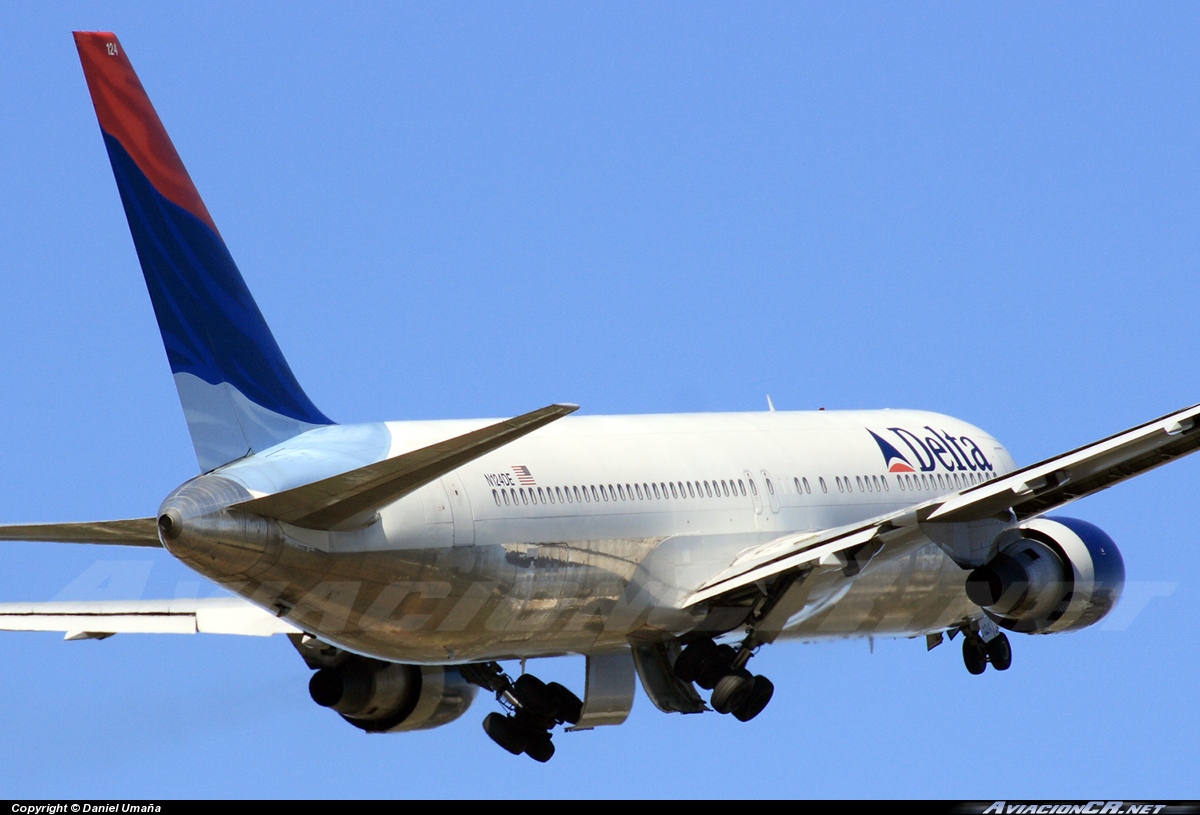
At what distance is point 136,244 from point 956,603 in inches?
590

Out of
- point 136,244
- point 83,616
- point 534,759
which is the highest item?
point 136,244

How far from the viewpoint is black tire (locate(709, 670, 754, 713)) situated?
3344 cm

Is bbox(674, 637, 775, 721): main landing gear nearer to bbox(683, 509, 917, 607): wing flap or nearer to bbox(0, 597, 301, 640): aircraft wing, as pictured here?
bbox(683, 509, 917, 607): wing flap

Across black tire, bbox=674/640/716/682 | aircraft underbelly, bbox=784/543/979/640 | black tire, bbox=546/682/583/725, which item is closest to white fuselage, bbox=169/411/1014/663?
aircraft underbelly, bbox=784/543/979/640

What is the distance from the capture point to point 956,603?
3816 centimetres

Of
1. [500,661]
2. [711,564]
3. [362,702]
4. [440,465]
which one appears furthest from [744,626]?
[440,465]

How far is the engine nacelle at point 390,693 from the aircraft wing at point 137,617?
3.86 ft

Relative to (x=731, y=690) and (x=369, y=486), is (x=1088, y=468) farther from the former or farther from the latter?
(x=369, y=486)

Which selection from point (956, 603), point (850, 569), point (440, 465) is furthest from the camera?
point (956, 603)

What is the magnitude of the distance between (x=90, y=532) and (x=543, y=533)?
6211mm

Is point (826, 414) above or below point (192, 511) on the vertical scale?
above

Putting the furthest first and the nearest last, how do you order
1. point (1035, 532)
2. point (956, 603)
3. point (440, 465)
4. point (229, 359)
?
point (956, 603) < point (1035, 532) < point (229, 359) < point (440, 465)

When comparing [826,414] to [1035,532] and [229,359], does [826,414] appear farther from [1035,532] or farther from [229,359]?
[229,359]

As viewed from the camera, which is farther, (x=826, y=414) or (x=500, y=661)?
(x=826, y=414)
